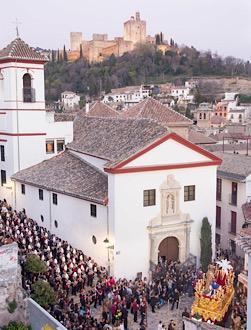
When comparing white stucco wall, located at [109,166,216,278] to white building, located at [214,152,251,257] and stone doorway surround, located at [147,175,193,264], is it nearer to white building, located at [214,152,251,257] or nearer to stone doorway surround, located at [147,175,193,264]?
stone doorway surround, located at [147,175,193,264]

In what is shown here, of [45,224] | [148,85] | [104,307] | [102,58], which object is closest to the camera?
[104,307]

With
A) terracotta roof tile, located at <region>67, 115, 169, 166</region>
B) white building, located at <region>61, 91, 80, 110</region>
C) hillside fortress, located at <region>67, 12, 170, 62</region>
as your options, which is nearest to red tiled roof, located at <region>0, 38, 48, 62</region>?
terracotta roof tile, located at <region>67, 115, 169, 166</region>

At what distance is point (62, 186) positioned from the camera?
27.4 metres

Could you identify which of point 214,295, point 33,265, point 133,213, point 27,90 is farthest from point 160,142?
point 27,90

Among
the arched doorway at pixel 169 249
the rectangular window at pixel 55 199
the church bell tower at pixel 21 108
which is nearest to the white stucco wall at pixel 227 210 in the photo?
the arched doorway at pixel 169 249

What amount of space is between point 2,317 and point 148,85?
371ft

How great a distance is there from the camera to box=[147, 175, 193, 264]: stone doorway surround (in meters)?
25.2

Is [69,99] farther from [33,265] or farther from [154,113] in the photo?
[33,265]

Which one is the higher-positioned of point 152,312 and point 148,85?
point 148,85

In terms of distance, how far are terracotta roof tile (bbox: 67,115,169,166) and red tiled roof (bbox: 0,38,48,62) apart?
5.54m

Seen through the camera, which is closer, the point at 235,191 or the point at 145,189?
the point at 145,189

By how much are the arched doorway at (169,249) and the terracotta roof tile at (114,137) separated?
16.9ft

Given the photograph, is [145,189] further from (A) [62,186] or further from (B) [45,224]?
(B) [45,224]

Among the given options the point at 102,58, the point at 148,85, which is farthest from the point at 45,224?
the point at 102,58
